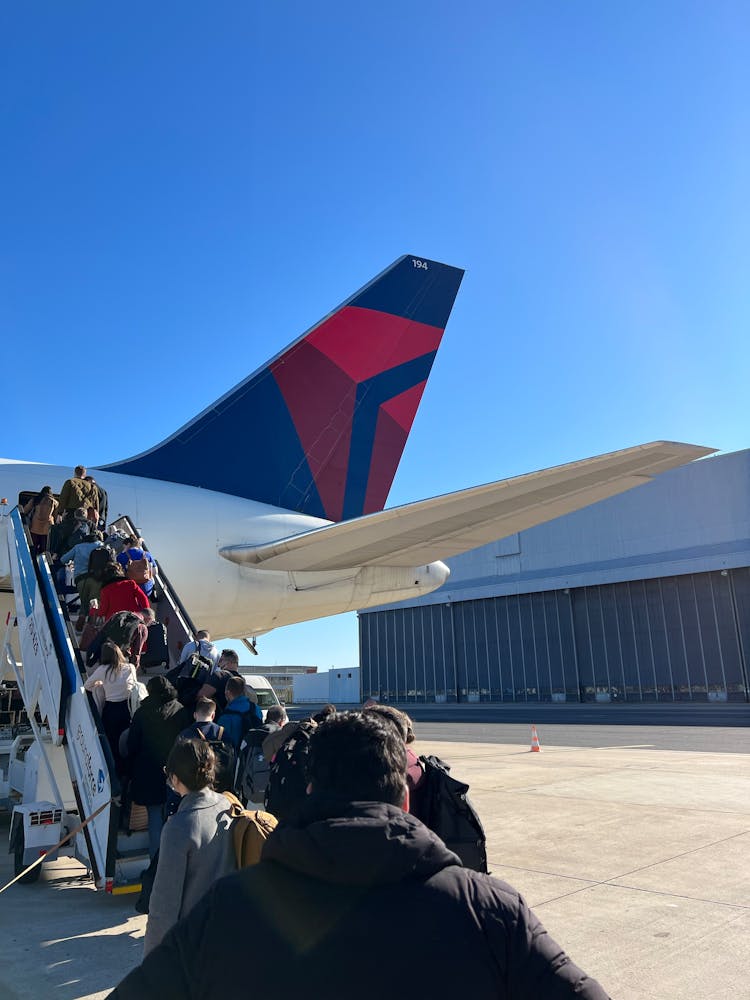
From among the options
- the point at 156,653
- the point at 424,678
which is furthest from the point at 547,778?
the point at 424,678

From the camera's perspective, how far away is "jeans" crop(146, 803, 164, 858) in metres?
5.26

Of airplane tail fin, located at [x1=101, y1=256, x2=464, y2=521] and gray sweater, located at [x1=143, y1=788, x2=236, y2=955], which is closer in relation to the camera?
gray sweater, located at [x1=143, y1=788, x2=236, y2=955]

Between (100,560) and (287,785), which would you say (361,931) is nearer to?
(287,785)

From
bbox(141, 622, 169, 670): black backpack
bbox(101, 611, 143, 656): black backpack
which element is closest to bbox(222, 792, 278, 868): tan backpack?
bbox(101, 611, 143, 656): black backpack

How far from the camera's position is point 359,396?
46.6 ft

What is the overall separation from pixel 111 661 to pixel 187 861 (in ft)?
10.6

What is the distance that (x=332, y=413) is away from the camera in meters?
14.0

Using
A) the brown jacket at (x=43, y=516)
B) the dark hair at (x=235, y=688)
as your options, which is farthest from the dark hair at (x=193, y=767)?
the brown jacket at (x=43, y=516)

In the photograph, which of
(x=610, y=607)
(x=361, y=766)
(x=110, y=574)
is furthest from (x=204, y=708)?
(x=610, y=607)

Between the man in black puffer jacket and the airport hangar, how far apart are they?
1752 inches

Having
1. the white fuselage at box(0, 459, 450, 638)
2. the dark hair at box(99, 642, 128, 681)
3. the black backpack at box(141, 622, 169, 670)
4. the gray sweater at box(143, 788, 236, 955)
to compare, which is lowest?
the gray sweater at box(143, 788, 236, 955)

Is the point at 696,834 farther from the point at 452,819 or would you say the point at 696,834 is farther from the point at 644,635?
the point at 644,635

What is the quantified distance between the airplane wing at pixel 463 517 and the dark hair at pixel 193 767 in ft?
19.2

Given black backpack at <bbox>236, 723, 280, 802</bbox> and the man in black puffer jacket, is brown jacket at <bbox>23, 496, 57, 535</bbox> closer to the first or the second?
black backpack at <bbox>236, 723, 280, 802</bbox>
